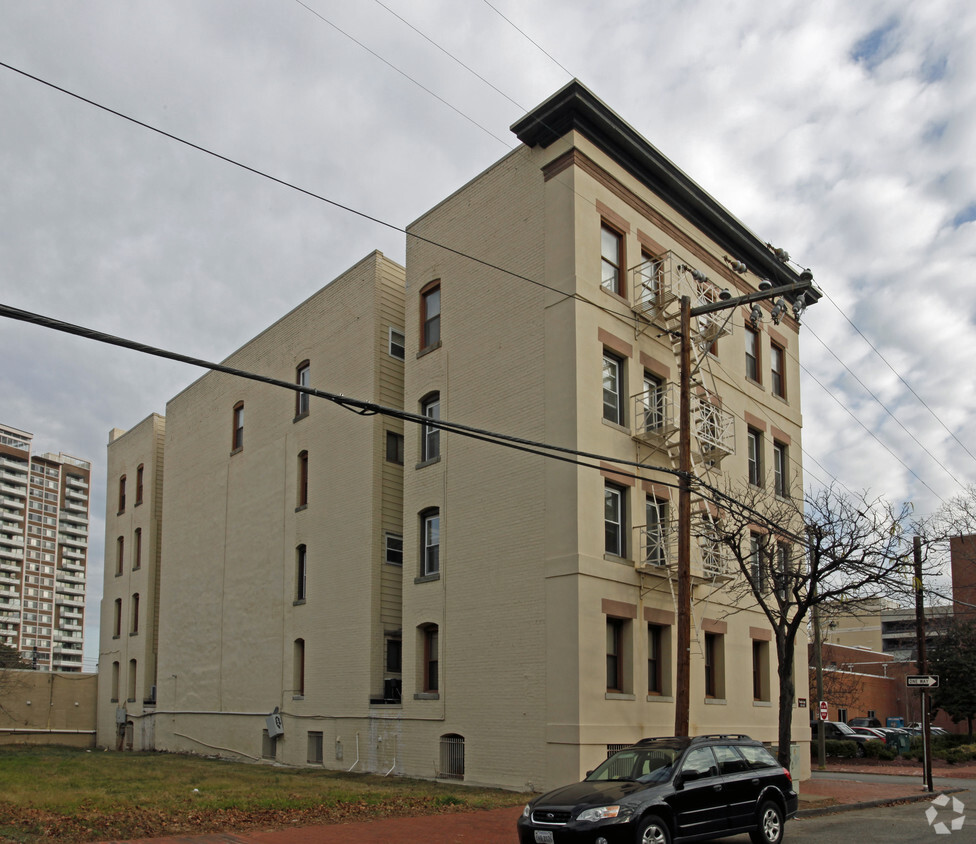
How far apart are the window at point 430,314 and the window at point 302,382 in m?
6.22

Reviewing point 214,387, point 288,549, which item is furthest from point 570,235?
point 214,387

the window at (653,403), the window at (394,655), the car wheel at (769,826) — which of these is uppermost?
the window at (653,403)

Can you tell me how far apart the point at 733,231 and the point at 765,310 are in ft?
11.8

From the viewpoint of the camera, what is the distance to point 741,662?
2662cm

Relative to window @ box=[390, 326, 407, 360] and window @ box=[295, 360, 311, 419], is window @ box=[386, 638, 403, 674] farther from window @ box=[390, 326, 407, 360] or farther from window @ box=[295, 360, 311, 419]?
window @ box=[295, 360, 311, 419]

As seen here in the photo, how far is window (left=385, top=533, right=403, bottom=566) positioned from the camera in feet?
91.4

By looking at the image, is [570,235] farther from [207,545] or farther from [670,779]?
[207,545]

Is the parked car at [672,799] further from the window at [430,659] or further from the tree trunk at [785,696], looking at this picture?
the window at [430,659]

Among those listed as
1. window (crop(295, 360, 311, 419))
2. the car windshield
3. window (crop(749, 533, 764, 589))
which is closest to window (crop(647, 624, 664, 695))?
window (crop(749, 533, 764, 589))

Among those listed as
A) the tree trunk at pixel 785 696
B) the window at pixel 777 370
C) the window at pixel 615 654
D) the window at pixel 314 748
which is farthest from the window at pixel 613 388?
the window at pixel 314 748

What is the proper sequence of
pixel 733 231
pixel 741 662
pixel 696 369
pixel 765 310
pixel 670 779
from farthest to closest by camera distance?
pixel 765 310
pixel 733 231
pixel 741 662
pixel 696 369
pixel 670 779

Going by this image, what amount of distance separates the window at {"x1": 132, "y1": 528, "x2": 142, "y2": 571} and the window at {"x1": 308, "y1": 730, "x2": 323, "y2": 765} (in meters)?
19.4

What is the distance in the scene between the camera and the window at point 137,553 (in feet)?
147

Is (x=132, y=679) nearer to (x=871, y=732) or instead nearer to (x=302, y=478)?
(x=302, y=478)
